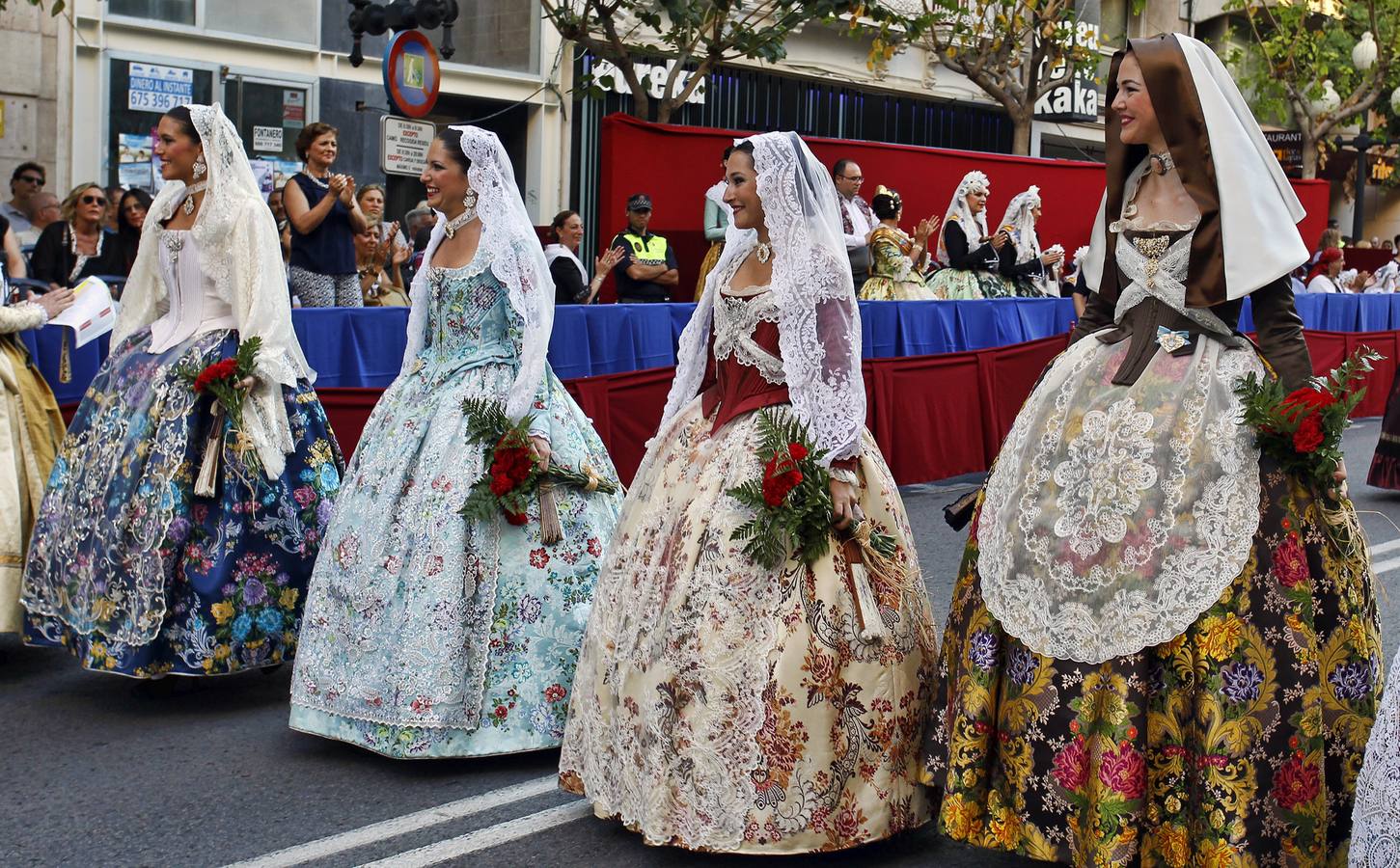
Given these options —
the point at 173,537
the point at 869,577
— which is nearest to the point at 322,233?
the point at 173,537

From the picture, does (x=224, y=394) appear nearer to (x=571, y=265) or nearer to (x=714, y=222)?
(x=571, y=265)

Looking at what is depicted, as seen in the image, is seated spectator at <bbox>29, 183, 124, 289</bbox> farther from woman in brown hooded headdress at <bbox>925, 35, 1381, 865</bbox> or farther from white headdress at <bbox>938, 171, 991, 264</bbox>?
woman in brown hooded headdress at <bbox>925, 35, 1381, 865</bbox>

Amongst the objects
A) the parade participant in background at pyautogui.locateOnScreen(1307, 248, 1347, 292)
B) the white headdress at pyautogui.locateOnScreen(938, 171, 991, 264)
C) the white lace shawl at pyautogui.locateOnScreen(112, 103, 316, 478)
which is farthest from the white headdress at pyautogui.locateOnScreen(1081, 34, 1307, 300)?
the parade participant in background at pyautogui.locateOnScreen(1307, 248, 1347, 292)

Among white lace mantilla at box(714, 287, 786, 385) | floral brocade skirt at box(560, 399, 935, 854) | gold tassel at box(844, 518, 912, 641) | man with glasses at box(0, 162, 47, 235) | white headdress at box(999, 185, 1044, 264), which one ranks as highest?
white headdress at box(999, 185, 1044, 264)

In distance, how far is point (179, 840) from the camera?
4578 mm

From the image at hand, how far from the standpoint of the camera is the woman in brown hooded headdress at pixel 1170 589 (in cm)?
379

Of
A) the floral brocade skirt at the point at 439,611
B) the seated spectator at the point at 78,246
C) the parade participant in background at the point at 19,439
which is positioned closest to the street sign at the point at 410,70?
the seated spectator at the point at 78,246

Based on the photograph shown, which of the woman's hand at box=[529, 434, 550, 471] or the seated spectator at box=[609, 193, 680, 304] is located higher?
the seated spectator at box=[609, 193, 680, 304]

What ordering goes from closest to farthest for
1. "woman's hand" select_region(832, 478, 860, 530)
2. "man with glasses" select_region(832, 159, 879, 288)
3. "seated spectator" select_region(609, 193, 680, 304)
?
"woman's hand" select_region(832, 478, 860, 530) < "man with glasses" select_region(832, 159, 879, 288) < "seated spectator" select_region(609, 193, 680, 304)

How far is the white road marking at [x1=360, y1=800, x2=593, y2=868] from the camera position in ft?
14.5

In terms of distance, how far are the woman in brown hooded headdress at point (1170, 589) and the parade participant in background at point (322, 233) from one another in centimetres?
585

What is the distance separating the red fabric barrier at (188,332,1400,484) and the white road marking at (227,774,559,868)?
4.21 meters

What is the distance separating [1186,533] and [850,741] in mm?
1018

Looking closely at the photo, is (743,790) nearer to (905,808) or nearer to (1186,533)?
(905,808)
